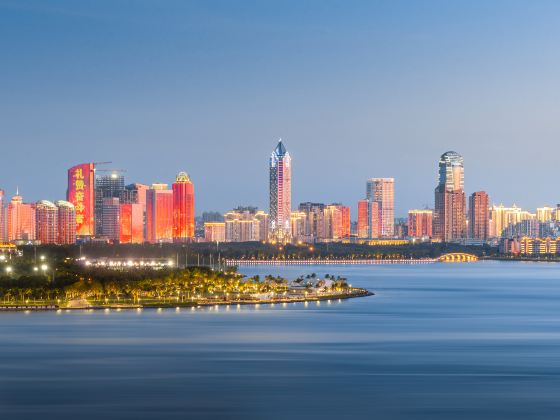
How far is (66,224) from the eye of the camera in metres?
182

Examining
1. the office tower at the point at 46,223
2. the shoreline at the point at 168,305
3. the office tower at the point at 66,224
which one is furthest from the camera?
the office tower at the point at 66,224

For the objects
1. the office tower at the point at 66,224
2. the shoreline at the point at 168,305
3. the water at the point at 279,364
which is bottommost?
the water at the point at 279,364

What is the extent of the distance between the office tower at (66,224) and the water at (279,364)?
12248 cm

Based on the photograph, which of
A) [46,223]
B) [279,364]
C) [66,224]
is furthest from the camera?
[66,224]

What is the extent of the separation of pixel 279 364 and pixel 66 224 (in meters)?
145

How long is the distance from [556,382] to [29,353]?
1753 cm

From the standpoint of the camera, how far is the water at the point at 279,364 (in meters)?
31.4

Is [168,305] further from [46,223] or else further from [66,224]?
[66,224]

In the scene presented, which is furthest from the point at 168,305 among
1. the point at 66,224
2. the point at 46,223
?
the point at 66,224

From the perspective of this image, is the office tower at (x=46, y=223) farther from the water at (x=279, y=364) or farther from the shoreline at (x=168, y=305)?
the water at (x=279, y=364)

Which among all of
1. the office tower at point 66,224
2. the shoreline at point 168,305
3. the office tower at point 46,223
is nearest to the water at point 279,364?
the shoreline at point 168,305

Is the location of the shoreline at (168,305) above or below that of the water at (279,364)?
above

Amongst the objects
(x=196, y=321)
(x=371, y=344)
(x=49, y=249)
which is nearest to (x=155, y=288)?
(x=196, y=321)

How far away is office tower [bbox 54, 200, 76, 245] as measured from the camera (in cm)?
18112
